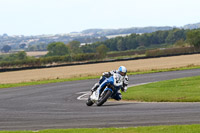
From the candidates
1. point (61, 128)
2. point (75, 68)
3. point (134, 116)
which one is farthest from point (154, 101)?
point (75, 68)

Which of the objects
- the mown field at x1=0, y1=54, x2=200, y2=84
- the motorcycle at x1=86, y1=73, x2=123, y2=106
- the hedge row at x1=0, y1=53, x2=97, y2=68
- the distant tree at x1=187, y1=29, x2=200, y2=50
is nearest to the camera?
the motorcycle at x1=86, y1=73, x2=123, y2=106

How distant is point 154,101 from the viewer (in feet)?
61.2

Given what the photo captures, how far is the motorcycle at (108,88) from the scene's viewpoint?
16.5 m

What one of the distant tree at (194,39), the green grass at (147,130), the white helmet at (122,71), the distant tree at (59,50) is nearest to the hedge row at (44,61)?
the distant tree at (194,39)

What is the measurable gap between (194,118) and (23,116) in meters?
5.96

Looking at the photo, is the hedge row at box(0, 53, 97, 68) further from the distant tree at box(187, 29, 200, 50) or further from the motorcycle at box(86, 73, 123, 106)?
the motorcycle at box(86, 73, 123, 106)

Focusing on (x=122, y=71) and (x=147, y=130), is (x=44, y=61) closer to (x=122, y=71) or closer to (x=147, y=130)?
(x=122, y=71)

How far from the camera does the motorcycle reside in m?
16.5

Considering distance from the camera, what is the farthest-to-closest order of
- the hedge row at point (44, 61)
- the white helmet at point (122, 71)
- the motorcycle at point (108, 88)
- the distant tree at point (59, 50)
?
→ the distant tree at point (59, 50) → the hedge row at point (44, 61) → the motorcycle at point (108, 88) → the white helmet at point (122, 71)

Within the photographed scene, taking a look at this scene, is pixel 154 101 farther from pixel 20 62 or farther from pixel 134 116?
pixel 20 62

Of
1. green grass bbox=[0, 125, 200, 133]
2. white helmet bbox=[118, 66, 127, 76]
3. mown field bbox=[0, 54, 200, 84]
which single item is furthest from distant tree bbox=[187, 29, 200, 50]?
green grass bbox=[0, 125, 200, 133]

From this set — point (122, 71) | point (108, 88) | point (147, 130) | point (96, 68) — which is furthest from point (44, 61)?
point (147, 130)

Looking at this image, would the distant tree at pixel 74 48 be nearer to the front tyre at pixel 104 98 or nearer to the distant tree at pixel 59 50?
the distant tree at pixel 59 50

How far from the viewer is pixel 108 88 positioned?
16.6m
